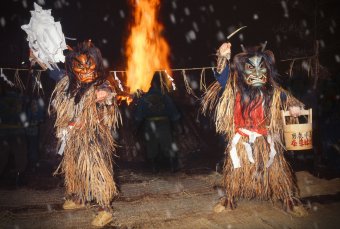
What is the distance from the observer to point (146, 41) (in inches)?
430

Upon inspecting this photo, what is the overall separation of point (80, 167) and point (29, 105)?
2.56m

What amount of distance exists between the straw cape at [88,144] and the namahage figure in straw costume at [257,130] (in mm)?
1437

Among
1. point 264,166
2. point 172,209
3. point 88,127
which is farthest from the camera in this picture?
point 172,209

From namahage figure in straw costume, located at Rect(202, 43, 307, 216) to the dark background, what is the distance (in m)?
0.48

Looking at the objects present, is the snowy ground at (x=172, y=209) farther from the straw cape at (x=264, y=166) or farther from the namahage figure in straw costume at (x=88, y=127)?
the namahage figure in straw costume at (x=88, y=127)

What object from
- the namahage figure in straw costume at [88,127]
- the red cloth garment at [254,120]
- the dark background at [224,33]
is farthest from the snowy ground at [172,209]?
the dark background at [224,33]

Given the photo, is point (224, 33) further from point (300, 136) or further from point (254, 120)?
point (300, 136)

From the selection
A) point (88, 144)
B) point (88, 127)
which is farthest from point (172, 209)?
point (88, 127)

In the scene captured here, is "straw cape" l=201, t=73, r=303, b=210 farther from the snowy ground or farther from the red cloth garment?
the snowy ground

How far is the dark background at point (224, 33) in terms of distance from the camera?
5.53 meters

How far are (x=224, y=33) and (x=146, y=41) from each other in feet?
9.28

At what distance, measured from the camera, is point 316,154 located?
17.5 ft

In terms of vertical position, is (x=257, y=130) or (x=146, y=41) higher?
(x=146, y=41)

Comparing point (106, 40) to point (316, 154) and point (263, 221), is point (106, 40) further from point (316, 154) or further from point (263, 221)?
point (263, 221)
